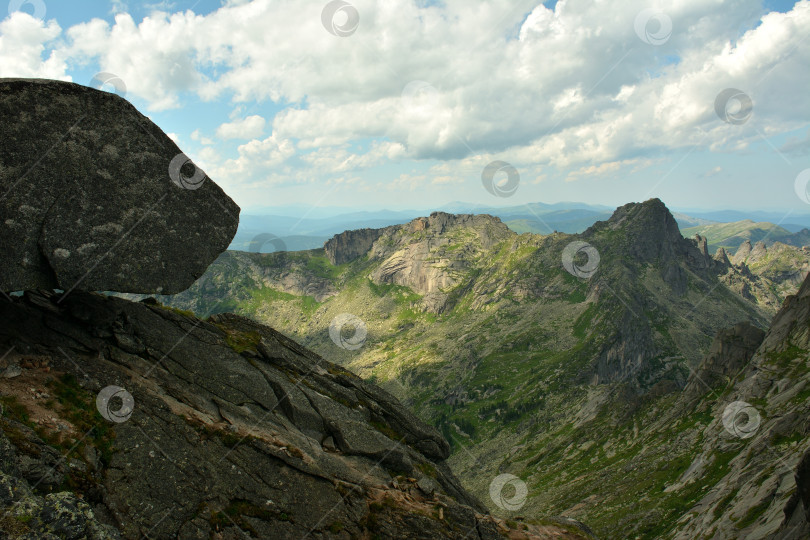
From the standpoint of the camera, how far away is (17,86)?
1734cm

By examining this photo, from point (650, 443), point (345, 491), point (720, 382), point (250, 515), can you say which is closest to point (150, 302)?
point (250, 515)

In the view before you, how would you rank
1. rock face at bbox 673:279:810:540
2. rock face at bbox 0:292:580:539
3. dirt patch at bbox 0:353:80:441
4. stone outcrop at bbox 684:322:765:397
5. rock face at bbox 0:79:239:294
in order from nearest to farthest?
1. rock face at bbox 0:292:580:539
2. dirt patch at bbox 0:353:80:441
3. rock face at bbox 0:79:239:294
4. rock face at bbox 673:279:810:540
5. stone outcrop at bbox 684:322:765:397

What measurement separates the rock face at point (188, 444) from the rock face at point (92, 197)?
300cm

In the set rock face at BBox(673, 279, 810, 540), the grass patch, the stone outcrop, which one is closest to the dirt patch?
rock face at BBox(673, 279, 810, 540)

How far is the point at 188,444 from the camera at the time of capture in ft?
57.6

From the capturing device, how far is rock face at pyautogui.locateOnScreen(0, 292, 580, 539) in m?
14.4

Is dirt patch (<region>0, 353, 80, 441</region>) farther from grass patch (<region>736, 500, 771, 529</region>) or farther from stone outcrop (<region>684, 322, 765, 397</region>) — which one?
stone outcrop (<region>684, 322, 765, 397</region>)

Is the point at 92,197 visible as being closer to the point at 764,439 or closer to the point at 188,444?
the point at 188,444

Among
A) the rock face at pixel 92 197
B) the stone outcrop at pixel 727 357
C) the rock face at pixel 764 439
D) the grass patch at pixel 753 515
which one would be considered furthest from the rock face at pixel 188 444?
the stone outcrop at pixel 727 357

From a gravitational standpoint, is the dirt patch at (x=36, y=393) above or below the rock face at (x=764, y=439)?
above

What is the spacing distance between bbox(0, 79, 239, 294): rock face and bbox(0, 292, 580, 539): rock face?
9.84 feet

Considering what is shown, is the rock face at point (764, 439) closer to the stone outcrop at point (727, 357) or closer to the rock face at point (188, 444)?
the stone outcrop at point (727, 357)

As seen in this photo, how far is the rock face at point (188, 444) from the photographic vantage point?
1442 cm

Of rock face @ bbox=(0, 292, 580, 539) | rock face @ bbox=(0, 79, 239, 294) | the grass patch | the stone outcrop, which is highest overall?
rock face @ bbox=(0, 79, 239, 294)
